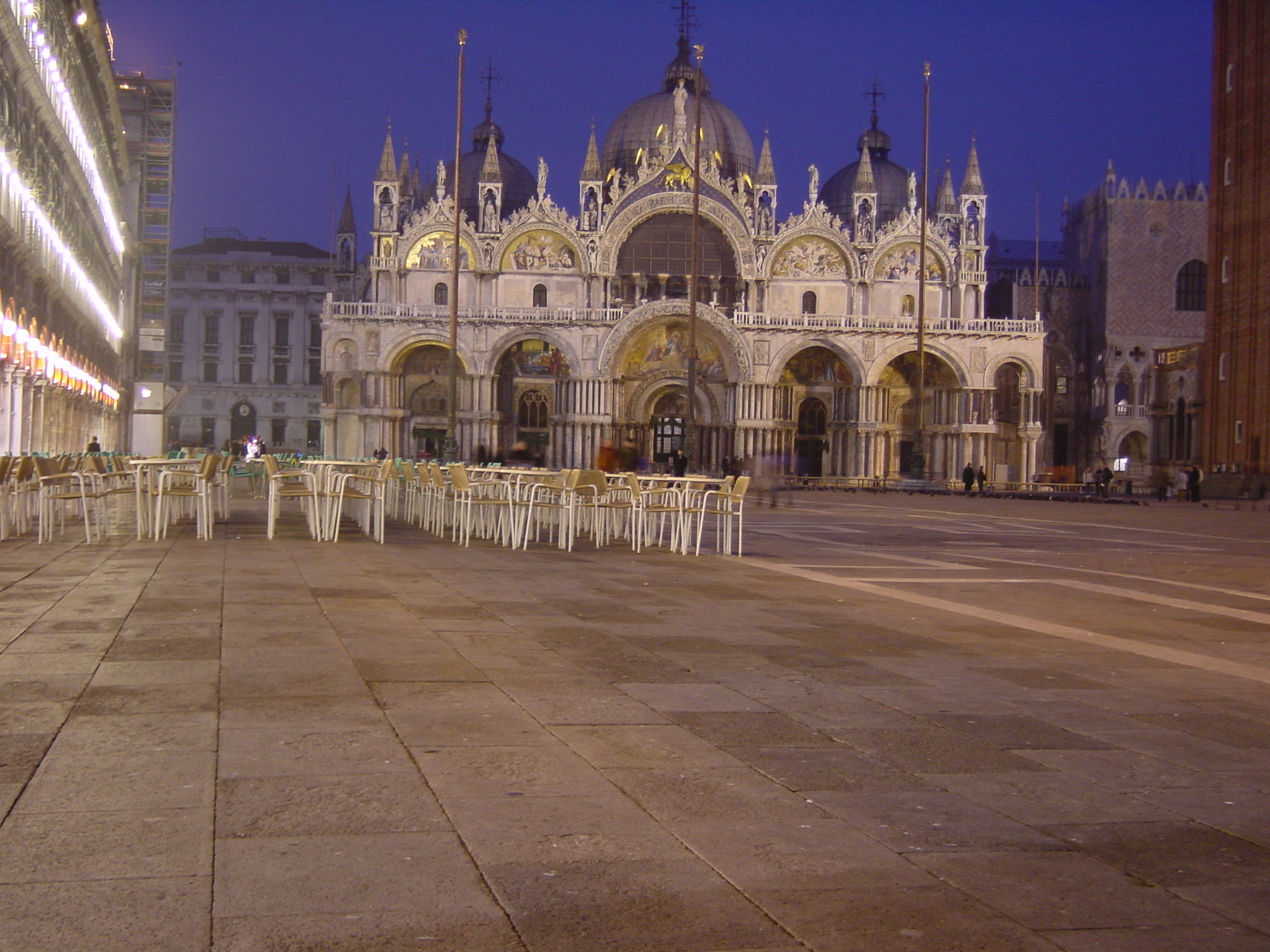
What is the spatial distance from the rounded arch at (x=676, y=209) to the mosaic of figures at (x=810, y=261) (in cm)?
179

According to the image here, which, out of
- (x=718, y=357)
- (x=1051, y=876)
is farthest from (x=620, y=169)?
(x=1051, y=876)

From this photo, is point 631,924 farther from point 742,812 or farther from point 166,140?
point 166,140

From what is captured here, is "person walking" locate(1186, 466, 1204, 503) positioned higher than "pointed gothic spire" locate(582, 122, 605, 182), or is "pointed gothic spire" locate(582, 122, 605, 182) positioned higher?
"pointed gothic spire" locate(582, 122, 605, 182)

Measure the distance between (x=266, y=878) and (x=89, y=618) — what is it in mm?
5215

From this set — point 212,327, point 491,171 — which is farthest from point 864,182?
point 212,327

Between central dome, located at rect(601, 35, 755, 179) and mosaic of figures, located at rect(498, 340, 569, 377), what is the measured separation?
10.3 meters

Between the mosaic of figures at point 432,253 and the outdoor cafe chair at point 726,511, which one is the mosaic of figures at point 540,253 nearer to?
the mosaic of figures at point 432,253

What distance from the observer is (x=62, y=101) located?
3744 cm

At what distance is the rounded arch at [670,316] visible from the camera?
57250 mm

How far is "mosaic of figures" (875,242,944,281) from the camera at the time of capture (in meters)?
60.3

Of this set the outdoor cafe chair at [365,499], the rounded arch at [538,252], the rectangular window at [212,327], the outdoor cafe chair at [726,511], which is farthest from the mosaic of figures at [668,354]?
the outdoor cafe chair at [726,511]

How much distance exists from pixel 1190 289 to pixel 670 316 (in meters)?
28.5

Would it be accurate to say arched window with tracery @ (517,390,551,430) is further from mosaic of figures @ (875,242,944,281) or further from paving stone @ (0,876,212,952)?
paving stone @ (0,876,212,952)

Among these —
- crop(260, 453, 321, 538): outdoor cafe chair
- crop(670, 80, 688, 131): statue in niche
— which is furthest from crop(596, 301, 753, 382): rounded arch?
crop(260, 453, 321, 538): outdoor cafe chair
